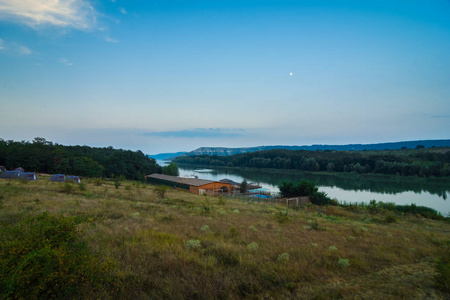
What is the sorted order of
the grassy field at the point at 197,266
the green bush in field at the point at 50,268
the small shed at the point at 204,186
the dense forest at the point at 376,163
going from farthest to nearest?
the dense forest at the point at 376,163 → the small shed at the point at 204,186 → the grassy field at the point at 197,266 → the green bush in field at the point at 50,268

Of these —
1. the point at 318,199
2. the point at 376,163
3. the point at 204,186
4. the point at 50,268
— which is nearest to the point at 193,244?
the point at 50,268

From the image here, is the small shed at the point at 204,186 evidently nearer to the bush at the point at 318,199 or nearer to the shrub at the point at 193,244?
the bush at the point at 318,199

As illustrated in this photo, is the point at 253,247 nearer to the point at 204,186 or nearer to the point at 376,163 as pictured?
the point at 204,186

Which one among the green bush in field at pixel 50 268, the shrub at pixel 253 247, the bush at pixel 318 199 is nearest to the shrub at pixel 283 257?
the shrub at pixel 253 247

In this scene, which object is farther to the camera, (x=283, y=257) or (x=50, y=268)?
(x=283, y=257)

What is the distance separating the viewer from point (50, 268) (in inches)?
140

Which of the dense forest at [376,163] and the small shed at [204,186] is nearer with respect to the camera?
the small shed at [204,186]

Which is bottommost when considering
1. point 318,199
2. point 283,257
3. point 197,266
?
point 318,199

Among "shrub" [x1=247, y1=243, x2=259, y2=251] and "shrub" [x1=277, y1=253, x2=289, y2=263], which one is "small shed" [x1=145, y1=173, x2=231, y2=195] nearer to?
"shrub" [x1=247, y1=243, x2=259, y2=251]

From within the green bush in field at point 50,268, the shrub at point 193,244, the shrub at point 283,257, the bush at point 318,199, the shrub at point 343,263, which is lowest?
the bush at point 318,199

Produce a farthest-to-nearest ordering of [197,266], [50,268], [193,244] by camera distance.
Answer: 1. [193,244]
2. [197,266]
3. [50,268]

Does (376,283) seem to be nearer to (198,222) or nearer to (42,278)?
(42,278)

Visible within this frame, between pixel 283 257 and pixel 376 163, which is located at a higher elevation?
pixel 283 257

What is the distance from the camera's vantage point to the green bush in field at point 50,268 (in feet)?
10.9
